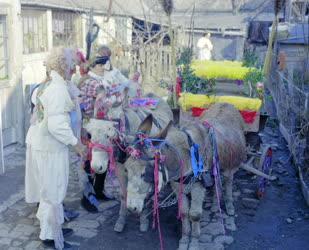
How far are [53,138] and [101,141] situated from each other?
487mm

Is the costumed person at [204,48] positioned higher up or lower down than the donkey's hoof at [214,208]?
higher up

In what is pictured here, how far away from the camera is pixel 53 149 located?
4523mm

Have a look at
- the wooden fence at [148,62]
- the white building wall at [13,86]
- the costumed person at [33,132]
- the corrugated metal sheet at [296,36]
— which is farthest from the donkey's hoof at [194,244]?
the corrugated metal sheet at [296,36]

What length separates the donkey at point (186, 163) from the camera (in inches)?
164

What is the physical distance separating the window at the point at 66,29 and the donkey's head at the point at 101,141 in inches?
276

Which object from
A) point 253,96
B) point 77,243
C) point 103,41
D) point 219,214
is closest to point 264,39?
point 103,41

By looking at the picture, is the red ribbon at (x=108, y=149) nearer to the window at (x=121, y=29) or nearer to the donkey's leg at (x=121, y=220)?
the donkey's leg at (x=121, y=220)

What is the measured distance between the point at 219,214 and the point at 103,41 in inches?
420

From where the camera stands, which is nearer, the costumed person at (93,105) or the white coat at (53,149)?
the white coat at (53,149)

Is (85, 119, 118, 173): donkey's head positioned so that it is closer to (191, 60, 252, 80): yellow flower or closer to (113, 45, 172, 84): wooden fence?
(191, 60, 252, 80): yellow flower

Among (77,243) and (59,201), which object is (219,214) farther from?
(59,201)

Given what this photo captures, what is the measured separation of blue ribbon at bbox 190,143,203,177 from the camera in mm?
4719

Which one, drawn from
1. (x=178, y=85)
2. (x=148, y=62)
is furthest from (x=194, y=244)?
(x=148, y=62)

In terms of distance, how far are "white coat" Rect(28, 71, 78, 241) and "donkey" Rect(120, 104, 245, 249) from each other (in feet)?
2.46
